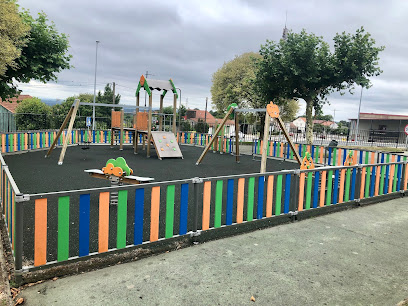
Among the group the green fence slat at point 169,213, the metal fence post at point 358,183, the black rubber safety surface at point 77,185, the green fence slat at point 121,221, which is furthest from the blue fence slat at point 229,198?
the metal fence post at point 358,183

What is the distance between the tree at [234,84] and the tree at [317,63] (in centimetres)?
1670

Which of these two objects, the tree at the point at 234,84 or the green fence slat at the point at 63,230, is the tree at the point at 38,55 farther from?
the tree at the point at 234,84

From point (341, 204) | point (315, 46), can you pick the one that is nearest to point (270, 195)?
point (341, 204)

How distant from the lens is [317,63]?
1839 centimetres

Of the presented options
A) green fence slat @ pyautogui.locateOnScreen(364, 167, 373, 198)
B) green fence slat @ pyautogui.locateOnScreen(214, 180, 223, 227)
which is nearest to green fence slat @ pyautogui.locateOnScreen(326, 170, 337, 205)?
green fence slat @ pyautogui.locateOnScreen(364, 167, 373, 198)

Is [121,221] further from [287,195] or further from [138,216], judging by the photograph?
[287,195]

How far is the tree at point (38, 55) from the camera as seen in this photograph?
14242mm

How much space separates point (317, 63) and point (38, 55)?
1473 cm

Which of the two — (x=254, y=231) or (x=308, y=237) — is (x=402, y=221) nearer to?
(x=308, y=237)

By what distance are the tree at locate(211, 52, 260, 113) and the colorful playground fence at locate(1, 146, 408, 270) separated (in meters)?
31.1

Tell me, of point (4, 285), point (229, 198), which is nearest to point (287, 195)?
point (229, 198)

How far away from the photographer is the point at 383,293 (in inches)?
133

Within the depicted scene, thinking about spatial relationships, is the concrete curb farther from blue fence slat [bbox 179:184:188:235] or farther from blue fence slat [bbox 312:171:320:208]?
blue fence slat [bbox 312:171:320:208]

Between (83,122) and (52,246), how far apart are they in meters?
38.5
